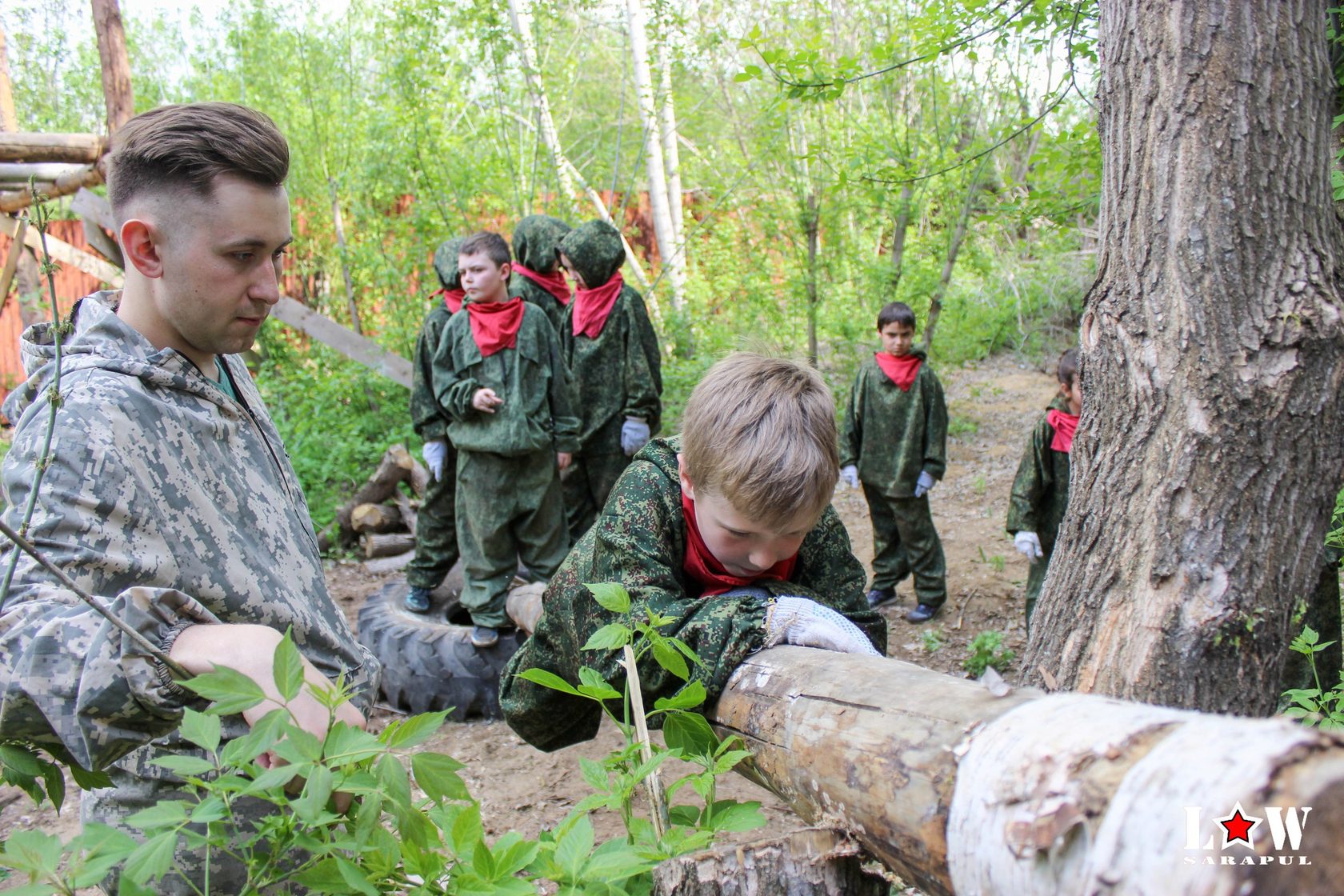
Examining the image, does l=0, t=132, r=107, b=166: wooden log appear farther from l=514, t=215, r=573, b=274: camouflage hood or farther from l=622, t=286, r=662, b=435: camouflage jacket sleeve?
l=622, t=286, r=662, b=435: camouflage jacket sleeve

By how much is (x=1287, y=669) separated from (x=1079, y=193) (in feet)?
11.7

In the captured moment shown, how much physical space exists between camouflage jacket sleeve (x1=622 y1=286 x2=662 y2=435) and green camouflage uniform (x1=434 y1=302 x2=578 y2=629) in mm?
762

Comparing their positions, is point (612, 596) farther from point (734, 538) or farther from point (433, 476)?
point (433, 476)

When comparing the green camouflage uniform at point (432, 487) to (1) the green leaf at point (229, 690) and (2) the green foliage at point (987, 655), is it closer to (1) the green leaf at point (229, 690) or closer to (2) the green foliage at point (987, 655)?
(2) the green foliage at point (987, 655)

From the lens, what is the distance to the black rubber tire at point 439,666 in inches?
193

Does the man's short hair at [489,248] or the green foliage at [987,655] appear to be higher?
the man's short hair at [489,248]

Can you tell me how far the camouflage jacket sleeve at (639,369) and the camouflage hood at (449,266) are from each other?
107 centimetres

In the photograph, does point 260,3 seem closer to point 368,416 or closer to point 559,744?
point 368,416

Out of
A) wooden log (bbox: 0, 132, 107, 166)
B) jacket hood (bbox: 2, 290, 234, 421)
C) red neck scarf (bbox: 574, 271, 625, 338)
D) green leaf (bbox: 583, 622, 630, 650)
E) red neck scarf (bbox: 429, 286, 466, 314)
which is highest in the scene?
wooden log (bbox: 0, 132, 107, 166)

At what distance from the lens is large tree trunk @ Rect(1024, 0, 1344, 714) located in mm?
2262

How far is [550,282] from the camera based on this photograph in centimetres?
643

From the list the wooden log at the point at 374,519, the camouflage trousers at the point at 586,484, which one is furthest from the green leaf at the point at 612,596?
the wooden log at the point at 374,519

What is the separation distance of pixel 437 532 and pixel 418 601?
1.46ft

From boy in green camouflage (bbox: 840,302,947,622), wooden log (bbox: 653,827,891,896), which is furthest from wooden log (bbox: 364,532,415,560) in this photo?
wooden log (bbox: 653,827,891,896)
